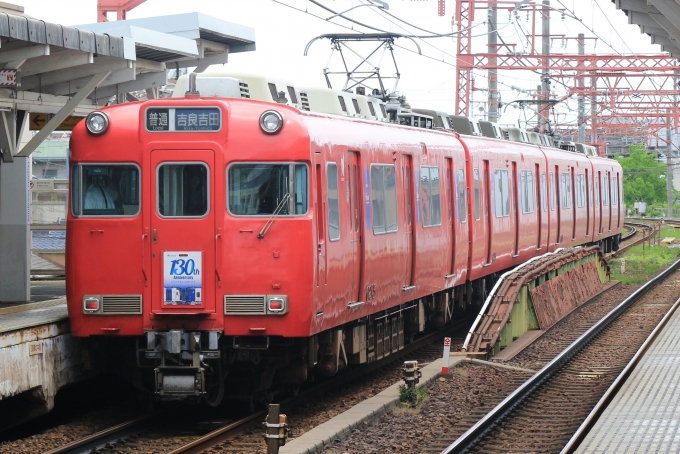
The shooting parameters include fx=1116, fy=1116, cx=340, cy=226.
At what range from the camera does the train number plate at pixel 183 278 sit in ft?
32.7

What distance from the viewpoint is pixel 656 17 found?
1769 cm

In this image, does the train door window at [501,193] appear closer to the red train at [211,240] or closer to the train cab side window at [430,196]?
the train cab side window at [430,196]

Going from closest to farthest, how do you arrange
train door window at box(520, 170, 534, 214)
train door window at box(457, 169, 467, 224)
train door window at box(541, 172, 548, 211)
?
train door window at box(457, 169, 467, 224) → train door window at box(520, 170, 534, 214) → train door window at box(541, 172, 548, 211)

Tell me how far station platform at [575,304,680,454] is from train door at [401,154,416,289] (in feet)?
9.40

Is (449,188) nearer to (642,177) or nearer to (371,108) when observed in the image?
(371,108)

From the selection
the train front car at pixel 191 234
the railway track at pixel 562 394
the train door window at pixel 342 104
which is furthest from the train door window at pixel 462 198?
the train front car at pixel 191 234

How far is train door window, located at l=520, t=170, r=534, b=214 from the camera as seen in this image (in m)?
21.1

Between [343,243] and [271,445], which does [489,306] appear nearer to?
[343,243]

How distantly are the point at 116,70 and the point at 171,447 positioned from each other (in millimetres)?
5543

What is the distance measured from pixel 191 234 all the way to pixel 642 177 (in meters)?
55.8

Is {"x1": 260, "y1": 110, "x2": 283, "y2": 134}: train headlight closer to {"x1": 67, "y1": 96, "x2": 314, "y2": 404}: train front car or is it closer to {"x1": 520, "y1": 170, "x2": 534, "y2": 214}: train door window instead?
{"x1": 67, "y1": 96, "x2": 314, "y2": 404}: train front car

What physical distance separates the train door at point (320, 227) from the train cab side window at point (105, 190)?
5.39ft

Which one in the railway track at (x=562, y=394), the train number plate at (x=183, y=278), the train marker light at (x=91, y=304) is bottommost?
the railway track at (x=562, y=394)

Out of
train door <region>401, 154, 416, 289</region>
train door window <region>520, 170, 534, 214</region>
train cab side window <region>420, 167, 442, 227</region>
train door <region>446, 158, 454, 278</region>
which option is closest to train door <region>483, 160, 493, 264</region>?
train door <region>446, 158, 454, 278</region>
